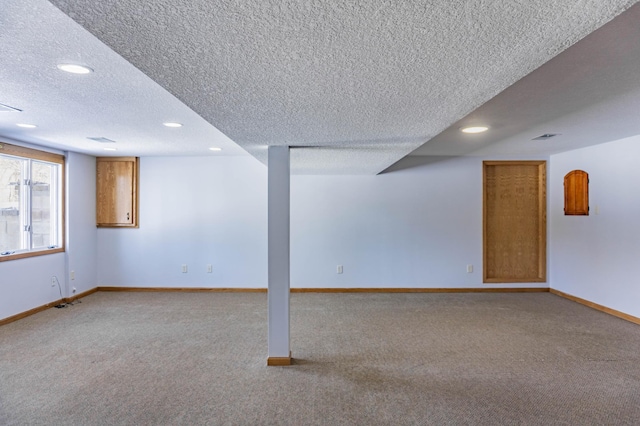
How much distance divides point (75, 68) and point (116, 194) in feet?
13.3

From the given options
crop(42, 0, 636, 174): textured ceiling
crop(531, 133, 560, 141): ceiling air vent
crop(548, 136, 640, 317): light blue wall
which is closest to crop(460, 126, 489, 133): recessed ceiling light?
crop(531, 133, 560, 141): ceiling air vent

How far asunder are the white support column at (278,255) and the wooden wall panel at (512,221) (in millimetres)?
3920

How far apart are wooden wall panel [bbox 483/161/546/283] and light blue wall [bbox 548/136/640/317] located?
1.02ft

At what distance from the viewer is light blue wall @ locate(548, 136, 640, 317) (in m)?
4.12

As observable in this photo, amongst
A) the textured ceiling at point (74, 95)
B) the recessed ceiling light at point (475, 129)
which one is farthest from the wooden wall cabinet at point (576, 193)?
the textured ceiling at point (74, 95)

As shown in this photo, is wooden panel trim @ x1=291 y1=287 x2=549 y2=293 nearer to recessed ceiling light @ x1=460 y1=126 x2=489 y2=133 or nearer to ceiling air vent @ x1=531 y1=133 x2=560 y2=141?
ceiling air vent @ x1=531 y1=133 x2=560 y2=141

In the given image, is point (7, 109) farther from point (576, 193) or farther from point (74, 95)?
point (576, 193)

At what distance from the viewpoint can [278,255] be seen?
3115 mm

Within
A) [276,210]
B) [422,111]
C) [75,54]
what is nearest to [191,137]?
[276,210]

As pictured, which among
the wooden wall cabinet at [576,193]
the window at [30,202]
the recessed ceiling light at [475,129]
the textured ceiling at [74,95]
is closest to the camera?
the textured ceiling at [74,95]

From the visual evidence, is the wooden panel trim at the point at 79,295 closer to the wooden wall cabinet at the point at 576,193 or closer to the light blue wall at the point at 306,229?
the light blue wall at the point at 306,229

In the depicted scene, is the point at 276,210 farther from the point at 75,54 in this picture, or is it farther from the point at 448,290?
the point at 448,290

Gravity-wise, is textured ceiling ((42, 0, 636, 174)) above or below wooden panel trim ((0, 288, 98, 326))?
above

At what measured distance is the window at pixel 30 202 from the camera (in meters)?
4.21
